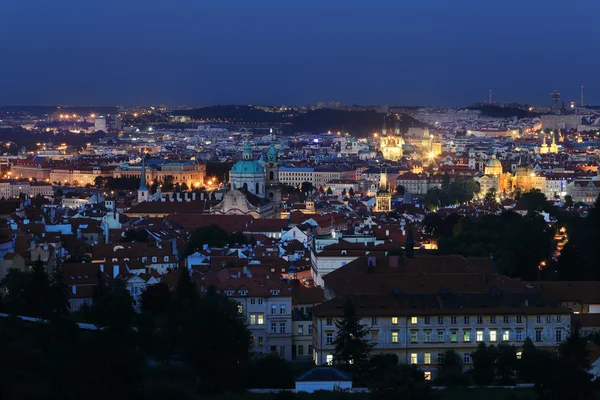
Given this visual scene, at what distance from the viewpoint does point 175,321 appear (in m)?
23.5

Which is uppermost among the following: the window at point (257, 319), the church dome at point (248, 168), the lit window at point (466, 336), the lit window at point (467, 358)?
the church dome at point (248, 168)

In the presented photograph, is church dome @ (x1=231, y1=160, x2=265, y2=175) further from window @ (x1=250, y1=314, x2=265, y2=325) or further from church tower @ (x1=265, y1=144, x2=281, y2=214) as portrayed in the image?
window @ (x1=250, y1=314, x2=265, y2=325)

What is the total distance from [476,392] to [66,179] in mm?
72649

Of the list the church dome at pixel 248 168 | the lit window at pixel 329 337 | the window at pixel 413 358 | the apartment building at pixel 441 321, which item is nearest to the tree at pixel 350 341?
the lit window at pixel 329 337

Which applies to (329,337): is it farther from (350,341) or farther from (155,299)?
(155,299)

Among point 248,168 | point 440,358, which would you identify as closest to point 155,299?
point 440,358

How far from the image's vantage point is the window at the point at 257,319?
25016mm

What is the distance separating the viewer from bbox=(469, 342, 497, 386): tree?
22.1 meters

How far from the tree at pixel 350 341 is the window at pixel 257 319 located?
7.41 feet

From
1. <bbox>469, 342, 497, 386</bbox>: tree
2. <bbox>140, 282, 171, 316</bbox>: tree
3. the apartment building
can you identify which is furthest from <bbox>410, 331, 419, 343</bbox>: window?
<bbox>140, 282, 171, 316</bbox>: tree

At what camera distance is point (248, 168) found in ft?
191

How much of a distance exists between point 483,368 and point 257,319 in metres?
4.66

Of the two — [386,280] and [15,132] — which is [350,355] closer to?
[386,280]

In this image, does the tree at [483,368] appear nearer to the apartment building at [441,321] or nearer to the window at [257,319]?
the apartment building at [441,321]
